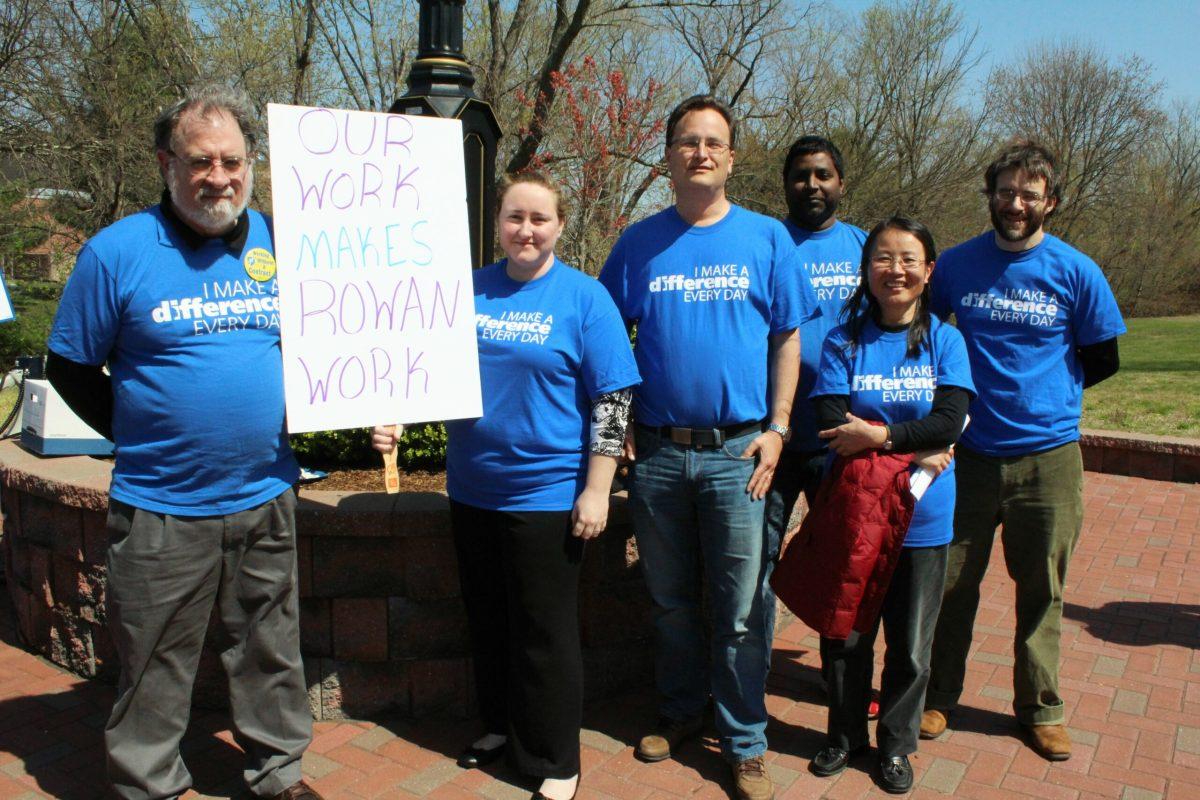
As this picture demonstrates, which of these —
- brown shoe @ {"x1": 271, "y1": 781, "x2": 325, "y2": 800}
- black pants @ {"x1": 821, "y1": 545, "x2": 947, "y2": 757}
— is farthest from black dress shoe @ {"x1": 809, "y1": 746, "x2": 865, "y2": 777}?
brown shoe @ {"x1": 271, "y1": 781, "x2": 325, "y2": 800}

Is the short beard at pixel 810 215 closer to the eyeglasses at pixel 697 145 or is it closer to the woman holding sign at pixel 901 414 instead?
the woman holding sign at pixel 901 414

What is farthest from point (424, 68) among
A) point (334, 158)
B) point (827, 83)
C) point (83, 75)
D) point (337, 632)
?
point (827, 83)

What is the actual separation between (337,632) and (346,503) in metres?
0.48

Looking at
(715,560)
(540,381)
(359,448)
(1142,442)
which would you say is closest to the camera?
(540,381)

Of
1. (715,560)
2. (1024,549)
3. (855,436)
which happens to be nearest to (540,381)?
(715,560)

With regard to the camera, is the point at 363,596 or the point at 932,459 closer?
the point at 932,459

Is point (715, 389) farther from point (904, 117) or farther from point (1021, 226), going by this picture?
point (904, 117)

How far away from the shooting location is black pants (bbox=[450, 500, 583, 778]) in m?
2.93

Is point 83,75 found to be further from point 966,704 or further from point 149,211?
point 966,704

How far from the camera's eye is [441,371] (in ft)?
9.28

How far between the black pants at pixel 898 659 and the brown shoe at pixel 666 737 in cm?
49

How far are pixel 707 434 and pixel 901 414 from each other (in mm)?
615

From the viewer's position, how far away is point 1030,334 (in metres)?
3.26

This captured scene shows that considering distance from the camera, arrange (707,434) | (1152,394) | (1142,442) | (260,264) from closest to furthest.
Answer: (260,264)
(707,434)
(1142,442)
(1152,394)
